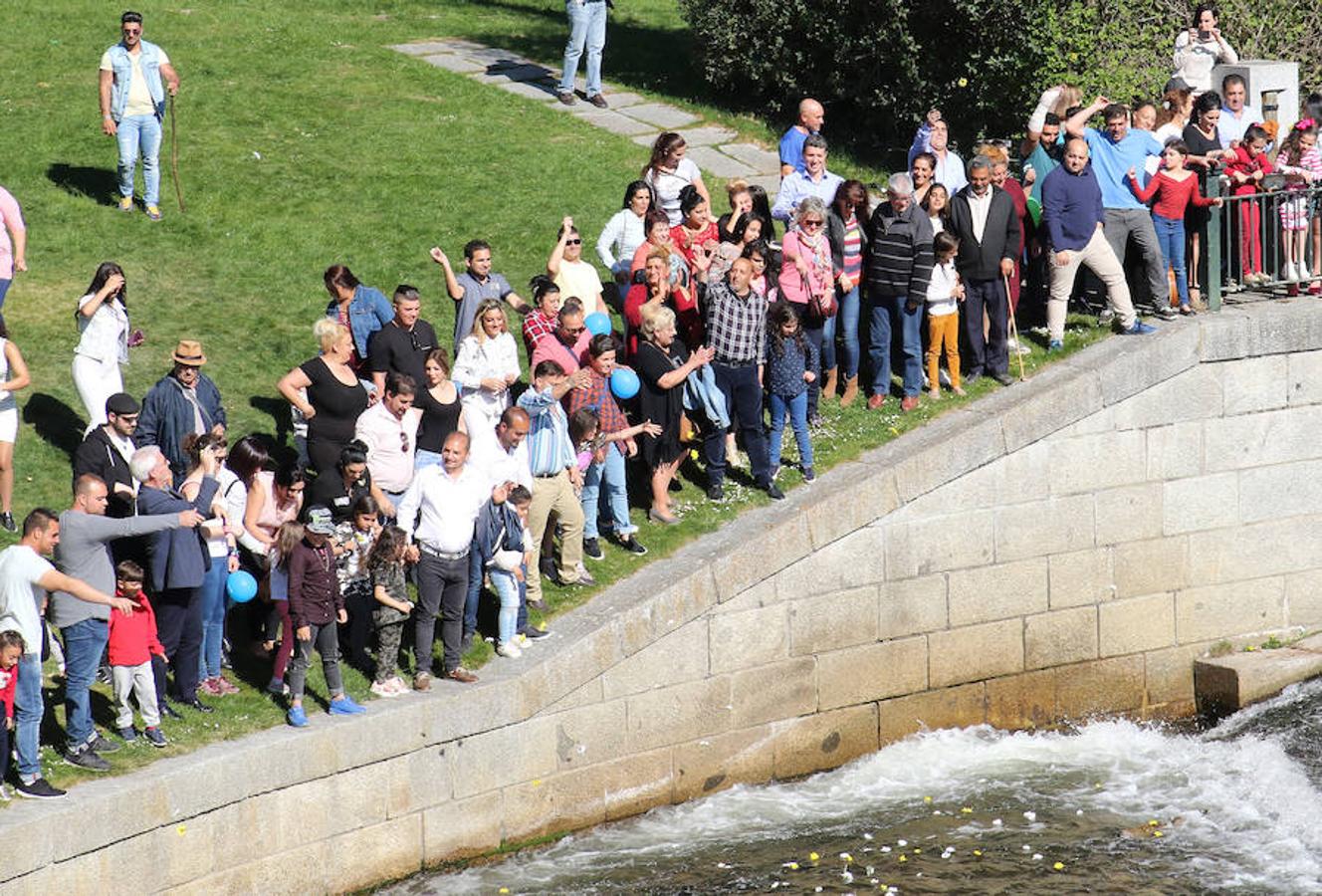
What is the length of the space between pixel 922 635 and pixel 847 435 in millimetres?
1588

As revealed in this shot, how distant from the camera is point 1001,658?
13617 mm

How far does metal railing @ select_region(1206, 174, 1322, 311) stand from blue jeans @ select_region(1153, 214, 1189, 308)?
21cm

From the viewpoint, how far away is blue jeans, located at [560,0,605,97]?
62.9ft

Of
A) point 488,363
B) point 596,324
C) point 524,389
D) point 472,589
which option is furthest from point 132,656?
point 524,389

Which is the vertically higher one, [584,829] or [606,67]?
[606,67]

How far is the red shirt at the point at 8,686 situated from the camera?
30.7 ft

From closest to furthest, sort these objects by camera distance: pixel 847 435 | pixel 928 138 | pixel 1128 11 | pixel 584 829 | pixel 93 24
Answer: pixel 584 829 → pixel 847 435 → pixel 928 138 → pixel 1128 11 → pixel 93 24

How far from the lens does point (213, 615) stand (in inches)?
431

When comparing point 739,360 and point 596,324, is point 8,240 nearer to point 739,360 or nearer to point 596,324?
point 596,324

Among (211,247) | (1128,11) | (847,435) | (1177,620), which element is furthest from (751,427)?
(1128,11)

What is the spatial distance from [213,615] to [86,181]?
23.7 ft

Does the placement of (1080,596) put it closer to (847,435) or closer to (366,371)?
(847,435)

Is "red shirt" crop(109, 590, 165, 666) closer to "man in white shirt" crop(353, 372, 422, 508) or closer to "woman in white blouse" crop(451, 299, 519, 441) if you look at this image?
"man in white shirt" crop(353, 372, 422, 508)

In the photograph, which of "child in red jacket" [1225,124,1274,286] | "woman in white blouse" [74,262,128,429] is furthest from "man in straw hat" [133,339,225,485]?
"child in red jacket" [1225,124,1274,286]
